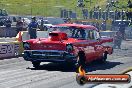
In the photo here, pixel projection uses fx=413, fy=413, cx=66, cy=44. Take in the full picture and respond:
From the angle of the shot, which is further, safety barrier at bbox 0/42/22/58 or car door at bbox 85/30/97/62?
safety barrier at bbox 0/42/22/58

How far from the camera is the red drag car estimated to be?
1435cm

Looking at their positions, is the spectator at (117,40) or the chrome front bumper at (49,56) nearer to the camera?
the chrome front bumper at (49,56)

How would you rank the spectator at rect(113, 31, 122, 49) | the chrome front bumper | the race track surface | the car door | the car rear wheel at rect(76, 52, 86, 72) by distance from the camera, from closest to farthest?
the race track surface → the chrome front bumper → the car rear wheel at rect(76, 52, 86, 72) → the car door → the spectator at rect(113, 31, 122, 49)

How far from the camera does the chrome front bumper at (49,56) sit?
14352 mm

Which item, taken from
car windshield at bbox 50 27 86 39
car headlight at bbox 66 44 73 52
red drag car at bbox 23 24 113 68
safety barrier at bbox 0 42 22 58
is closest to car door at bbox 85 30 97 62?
red drag car at bbox 23 24 113 68

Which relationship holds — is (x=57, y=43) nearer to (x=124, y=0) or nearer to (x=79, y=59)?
(x=79, y=59)

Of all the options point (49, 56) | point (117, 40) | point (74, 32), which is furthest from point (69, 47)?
point (117, 40)

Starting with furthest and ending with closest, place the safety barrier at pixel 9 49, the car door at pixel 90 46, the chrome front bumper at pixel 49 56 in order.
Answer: the safety barrier at pixel 9 49
the car door at pixel 90 46
the chrome front bumper at pixel 49 56

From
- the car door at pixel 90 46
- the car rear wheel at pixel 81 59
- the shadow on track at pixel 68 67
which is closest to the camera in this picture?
the car rear wheel at pixel 81 59

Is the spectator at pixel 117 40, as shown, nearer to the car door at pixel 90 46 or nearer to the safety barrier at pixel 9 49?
the safety barrier at pixel 9 49

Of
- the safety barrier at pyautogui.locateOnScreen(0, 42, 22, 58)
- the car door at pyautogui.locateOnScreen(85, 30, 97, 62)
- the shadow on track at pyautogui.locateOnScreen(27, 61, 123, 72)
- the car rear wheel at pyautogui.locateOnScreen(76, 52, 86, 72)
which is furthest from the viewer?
the safety barrier at pyautogui.locateOnScreen(0, 42, 22, 58)

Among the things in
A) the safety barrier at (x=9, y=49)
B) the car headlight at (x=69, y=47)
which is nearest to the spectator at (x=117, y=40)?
the safety barrier at (x=9, y=49)

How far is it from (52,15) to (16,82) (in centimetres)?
4246

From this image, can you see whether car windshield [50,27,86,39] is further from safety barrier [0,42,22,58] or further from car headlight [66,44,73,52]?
safety barrier [0,42,22,58]
